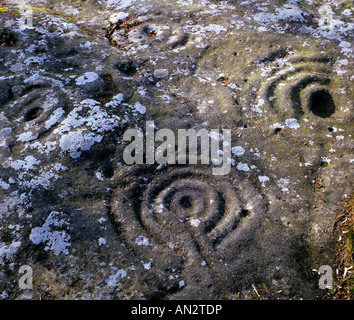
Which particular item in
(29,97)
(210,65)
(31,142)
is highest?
(210,65)

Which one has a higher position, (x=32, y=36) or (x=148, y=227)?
(x=32, y=36)

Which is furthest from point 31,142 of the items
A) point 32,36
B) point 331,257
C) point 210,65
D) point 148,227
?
point 331,257

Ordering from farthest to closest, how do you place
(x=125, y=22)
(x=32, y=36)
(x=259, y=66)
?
(x=125, y=22) < (x=32, y=36) < (x=259, y=66)

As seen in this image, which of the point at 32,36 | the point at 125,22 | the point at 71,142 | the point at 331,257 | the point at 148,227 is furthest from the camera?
the point at 125,22

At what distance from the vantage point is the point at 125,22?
493 cm

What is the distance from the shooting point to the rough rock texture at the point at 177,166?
2473 millimetres

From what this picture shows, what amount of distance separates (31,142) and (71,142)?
45 cm

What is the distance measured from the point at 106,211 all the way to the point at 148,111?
4.27 feet

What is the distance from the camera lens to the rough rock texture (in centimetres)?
247

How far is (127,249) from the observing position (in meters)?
2.56

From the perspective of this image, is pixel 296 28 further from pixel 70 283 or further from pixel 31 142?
pixel 70 283

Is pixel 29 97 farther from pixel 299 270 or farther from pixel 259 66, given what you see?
pixel 299 270

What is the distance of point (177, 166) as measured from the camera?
123 inches

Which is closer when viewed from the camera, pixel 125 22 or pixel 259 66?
pixel 259 66
